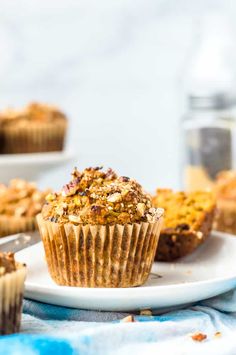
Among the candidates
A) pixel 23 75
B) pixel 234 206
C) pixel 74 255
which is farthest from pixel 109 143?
pixel 74 255

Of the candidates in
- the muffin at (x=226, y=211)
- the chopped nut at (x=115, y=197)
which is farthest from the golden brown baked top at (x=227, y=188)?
the chopped nut at (x=115, y=197)

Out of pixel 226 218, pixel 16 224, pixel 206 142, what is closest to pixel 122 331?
pixel 16 224

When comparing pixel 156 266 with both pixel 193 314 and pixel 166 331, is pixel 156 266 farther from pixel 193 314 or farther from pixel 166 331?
pixel 166 331

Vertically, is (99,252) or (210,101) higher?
(210,101)

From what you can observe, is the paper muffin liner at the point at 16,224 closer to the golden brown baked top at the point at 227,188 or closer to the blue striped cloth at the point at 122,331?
the blue striped cloth at the point at 122,331

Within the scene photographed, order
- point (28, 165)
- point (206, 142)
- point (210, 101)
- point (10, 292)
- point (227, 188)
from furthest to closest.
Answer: point (210, 101) → point (206, 142) → point (28, 165) → point (227, 188) → point (10, 292)

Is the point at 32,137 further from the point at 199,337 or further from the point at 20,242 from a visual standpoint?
the point at 199,337
